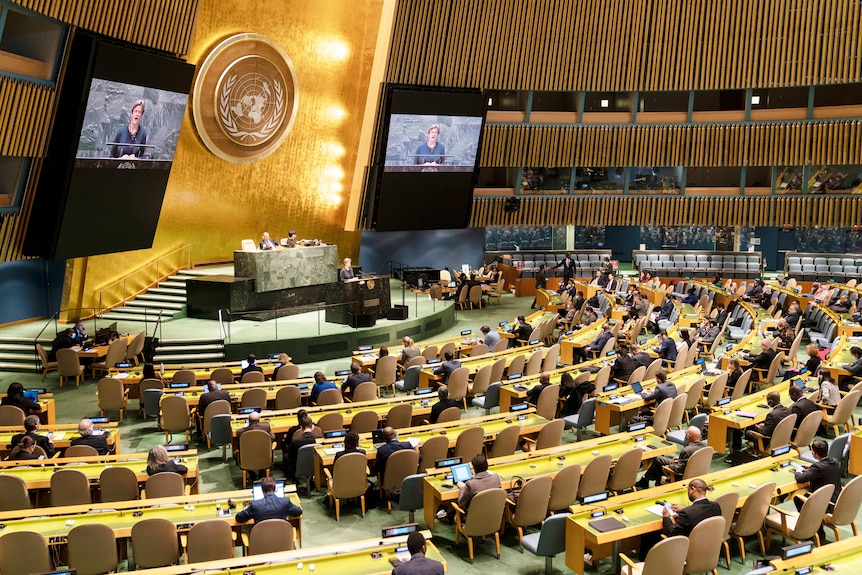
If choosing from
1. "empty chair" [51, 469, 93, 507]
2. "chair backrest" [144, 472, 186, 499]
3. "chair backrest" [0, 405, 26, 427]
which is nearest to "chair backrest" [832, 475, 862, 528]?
"chair backrest" [144, 472, 186, 499]

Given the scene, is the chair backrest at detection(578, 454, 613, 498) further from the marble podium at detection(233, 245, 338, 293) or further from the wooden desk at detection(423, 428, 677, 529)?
the marble podium at detection(233, 245, 338, 293)

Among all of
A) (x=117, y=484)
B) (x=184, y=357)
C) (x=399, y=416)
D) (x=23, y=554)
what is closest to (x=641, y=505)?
(x=399, y=416)

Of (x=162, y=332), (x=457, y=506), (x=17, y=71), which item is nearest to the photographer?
(x=457, y=506)

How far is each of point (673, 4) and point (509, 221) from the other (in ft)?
27.5

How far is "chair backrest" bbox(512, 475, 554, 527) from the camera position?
7606 millimetres

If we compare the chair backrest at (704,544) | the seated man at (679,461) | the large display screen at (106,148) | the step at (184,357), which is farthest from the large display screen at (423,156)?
the chair backrest at (704,544)

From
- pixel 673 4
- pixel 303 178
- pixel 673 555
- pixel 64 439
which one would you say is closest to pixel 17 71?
pixel 64 439

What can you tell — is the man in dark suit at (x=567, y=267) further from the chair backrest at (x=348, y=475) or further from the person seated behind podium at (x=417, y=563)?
the person seated behind podium at (x=417, y=563)

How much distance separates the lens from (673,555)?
248 inches

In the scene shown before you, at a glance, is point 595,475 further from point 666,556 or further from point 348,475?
point 348,475

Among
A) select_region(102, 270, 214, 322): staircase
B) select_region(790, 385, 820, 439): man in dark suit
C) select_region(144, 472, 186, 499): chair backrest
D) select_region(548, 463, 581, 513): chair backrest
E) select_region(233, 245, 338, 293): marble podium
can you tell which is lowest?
select_region(144, 472, 186, 499): chair backrest

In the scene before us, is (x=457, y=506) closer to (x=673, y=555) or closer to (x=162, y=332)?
(x=673, y=555)

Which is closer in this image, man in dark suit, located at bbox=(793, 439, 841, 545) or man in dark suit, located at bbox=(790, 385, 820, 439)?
man in dark suit, located at bbox=(793, 439, 841, 545)

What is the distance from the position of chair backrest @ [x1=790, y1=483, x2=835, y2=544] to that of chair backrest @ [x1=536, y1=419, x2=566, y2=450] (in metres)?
2.95
